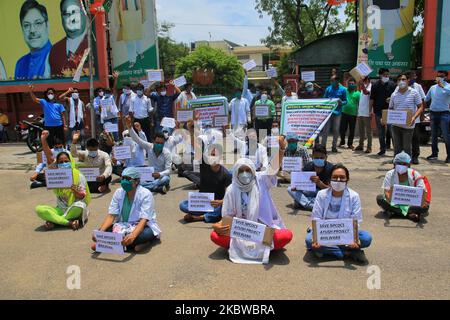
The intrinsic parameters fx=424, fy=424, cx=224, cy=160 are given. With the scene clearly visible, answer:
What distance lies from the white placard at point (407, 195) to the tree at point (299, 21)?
64.7 feet

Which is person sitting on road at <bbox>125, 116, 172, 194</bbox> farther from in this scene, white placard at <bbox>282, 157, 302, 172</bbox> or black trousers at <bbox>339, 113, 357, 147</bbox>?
black trousers at <bbox>339, 113, 357, 147</bbox>

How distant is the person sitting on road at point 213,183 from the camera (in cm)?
626

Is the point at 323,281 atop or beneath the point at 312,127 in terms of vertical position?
beneath

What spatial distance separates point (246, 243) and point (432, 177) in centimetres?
555

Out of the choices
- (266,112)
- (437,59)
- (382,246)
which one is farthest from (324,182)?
(437,59)

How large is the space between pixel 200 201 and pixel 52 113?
22.9ft

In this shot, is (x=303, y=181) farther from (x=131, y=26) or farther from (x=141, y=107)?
(x=131, y=26)

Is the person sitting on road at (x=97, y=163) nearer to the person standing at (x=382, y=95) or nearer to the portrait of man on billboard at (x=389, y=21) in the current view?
the person standing at (x=382, y=95)

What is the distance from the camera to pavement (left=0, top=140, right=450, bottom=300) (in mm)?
4051

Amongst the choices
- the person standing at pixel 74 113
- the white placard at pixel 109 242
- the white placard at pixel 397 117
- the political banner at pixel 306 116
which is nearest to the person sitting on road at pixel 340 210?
the white placard at pixel 109 242

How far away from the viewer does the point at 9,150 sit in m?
14.9

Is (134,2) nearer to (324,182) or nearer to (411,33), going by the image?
(411,33)

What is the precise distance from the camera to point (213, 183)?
6.30 m

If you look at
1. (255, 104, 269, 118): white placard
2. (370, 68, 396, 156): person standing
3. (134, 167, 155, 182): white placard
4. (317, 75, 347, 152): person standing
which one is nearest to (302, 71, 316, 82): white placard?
(317, 75, 347, 152): person standing
